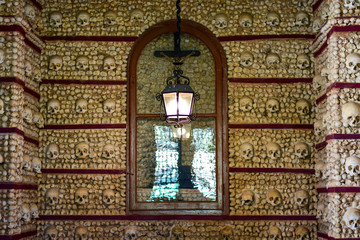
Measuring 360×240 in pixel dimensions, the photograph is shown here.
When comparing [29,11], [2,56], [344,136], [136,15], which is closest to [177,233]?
[344,136]

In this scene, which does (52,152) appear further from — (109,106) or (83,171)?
(109,106)

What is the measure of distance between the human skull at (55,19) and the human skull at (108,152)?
214 cm

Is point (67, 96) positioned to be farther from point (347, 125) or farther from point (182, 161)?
point (347, 125)

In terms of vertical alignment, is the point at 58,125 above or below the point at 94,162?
above

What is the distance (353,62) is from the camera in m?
7.68

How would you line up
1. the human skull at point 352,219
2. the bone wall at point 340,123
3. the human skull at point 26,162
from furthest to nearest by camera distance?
the human skull at point 26,162, the bone wall at point 340,123, the human skull at point 352,219

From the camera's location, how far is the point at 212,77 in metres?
9.05

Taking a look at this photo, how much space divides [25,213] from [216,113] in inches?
127

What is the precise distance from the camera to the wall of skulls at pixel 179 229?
8508 millimetres

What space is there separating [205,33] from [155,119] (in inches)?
63.2

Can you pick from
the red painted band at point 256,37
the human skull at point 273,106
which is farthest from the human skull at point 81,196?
the red painted band at point 256,37

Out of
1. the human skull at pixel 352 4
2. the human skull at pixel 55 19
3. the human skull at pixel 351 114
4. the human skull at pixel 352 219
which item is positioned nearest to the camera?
the human skull at pixel 352 219

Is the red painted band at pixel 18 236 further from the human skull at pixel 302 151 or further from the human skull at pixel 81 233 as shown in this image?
the human skull at pixel 302 151

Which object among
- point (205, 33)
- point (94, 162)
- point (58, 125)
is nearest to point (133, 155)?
point (94, 162)
